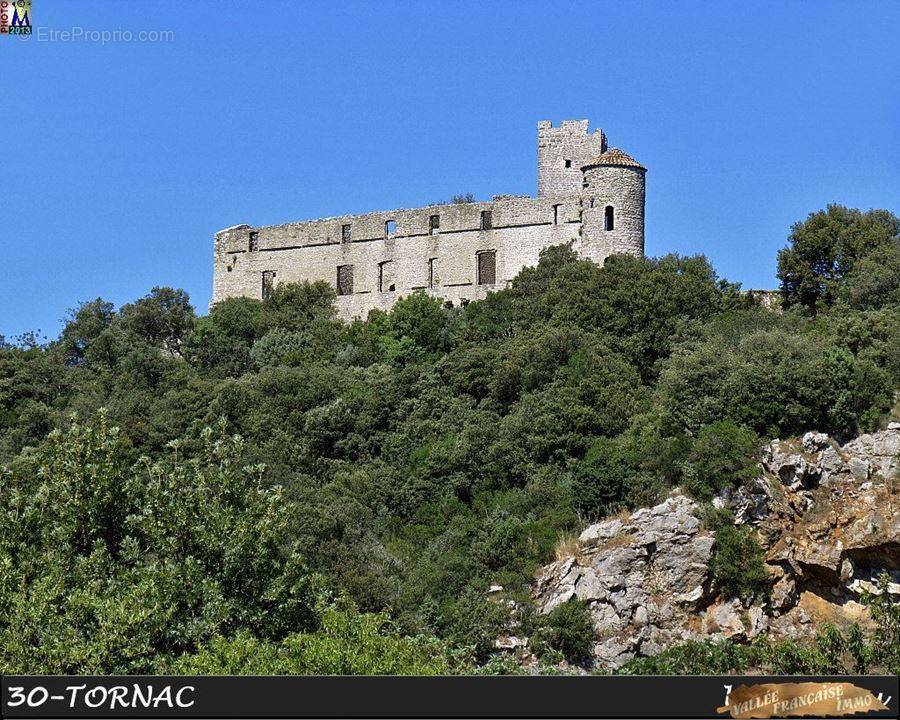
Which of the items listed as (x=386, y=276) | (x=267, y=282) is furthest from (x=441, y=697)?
(x=267, y=282)

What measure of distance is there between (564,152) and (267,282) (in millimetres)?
11294

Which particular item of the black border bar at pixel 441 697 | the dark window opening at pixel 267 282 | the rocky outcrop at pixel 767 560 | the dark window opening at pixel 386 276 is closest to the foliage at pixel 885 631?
the rocky outcrop at pixel 767 560

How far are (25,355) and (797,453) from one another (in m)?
25.5

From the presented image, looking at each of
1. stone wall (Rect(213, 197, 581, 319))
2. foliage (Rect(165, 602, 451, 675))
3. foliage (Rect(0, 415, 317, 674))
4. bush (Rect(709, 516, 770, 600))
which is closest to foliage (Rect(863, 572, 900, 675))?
bush (Rect(709, 516, 770, 600))

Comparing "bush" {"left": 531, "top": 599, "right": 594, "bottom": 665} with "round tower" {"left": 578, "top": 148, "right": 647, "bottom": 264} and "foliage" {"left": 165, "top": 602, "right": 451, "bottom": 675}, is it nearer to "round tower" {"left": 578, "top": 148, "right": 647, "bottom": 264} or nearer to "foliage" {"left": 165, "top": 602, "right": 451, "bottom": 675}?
"foliage" {"left": 165, "top": 602, "right": 451, "bottom": 675}

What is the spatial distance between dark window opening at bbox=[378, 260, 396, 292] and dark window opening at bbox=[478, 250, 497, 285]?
3.13 m

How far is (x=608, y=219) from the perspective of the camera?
45.7 metres

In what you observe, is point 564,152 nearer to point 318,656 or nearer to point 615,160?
point 615,160

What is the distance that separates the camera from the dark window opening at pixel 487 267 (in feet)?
154

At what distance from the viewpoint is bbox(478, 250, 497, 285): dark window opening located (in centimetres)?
4681

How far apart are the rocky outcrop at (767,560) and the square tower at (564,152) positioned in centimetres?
1738

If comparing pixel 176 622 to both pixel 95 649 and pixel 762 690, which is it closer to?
pixel 95 649

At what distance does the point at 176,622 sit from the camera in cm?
2283
